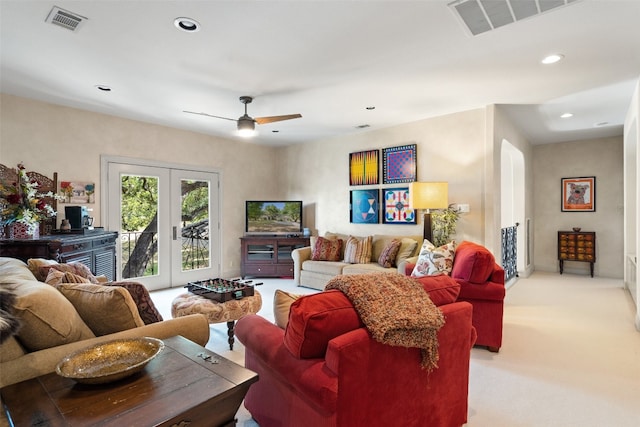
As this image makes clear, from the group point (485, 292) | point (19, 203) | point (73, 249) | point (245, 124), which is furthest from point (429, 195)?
point (19, 203)

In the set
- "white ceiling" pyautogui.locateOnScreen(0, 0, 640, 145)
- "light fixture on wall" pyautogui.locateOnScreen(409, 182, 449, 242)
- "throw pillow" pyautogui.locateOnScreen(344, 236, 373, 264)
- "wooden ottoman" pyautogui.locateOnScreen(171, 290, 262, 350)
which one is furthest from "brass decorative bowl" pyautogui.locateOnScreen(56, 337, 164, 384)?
"throw pillow" pyautogui.locateOnScreen(344, 236, 373, 264)

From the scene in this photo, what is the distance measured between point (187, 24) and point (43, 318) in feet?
7.08

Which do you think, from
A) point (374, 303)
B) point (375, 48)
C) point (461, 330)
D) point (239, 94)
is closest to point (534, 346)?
point (461, 330)

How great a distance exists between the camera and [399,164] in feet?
17.7

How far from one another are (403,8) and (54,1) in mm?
2334

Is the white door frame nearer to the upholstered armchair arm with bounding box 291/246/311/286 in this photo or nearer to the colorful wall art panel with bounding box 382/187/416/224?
the upholstered armchair arm with bounding box 291/246/311/286

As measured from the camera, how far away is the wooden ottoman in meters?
2.86

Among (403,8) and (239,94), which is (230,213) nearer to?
(239,94)

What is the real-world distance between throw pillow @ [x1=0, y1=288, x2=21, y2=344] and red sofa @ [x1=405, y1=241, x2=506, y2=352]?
303 centimetres


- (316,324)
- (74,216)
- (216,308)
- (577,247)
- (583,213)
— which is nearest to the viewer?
(316,324)

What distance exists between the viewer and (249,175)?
6.72 m

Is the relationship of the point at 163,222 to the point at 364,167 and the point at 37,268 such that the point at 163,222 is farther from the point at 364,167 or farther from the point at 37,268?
the point at 364,167

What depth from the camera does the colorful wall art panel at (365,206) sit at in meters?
5.70

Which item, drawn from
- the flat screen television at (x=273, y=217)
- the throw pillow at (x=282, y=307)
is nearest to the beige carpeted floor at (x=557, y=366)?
the throw pillow at (x=282, y=307)
